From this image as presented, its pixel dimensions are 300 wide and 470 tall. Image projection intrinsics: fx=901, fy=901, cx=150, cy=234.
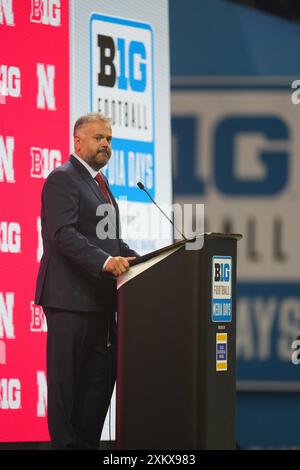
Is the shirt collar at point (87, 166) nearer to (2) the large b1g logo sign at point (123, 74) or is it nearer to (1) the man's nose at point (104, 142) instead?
(1) the man's nose at point (104, 142)

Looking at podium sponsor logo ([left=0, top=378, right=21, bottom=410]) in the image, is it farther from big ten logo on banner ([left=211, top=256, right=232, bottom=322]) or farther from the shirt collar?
big ten logo on banner ([left=211, top=256, right=232, bottom=322])

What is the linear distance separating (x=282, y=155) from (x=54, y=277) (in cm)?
273

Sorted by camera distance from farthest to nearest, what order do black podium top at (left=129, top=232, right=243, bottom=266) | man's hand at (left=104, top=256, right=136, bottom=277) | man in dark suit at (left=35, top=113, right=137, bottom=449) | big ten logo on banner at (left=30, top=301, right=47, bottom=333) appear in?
big ten logo on banner at (left=30, top=301, right=47, bottom=333) < man in dark suit at (left=35, top=113, right=137, bottom=449) < man's hand at (left=104, top=256, right=136, bottom=277) < black podium top at (left=129, top=232, right=243, bottom=266)

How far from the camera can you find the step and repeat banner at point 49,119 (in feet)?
14.4

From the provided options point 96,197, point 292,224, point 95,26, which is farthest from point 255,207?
point 96,197

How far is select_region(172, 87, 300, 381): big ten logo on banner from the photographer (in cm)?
569

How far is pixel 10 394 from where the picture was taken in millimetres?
4367

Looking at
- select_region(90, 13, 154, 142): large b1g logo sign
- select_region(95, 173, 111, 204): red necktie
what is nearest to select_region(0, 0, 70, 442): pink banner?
select_region(90, 13, 154, 142): large b1g logo sign

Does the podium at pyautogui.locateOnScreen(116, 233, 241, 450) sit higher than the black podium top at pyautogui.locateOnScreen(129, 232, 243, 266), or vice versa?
the black podium top at pyautogui.locateOnScreen(129, 232, 243, 266)

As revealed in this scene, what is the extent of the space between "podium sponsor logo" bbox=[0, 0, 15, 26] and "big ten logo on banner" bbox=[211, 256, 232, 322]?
1.96 meters

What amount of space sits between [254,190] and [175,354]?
2.83 m

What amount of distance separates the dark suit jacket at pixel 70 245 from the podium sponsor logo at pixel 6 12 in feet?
4.14

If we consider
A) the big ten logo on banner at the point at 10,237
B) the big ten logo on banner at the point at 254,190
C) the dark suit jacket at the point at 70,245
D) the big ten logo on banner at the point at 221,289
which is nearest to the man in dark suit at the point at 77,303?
the dark suit jacket at the point at 70,245
